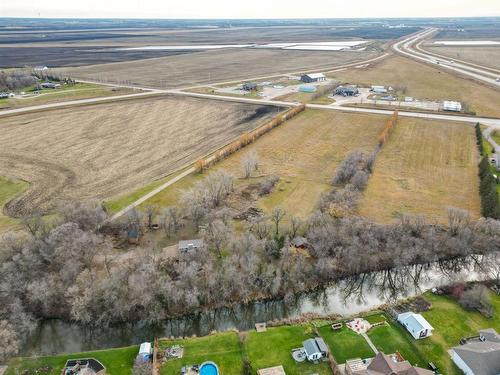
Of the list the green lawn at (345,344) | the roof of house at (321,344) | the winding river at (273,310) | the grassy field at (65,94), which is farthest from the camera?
the grassy field at (65,94)

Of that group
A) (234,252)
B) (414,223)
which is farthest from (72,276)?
(414,223)

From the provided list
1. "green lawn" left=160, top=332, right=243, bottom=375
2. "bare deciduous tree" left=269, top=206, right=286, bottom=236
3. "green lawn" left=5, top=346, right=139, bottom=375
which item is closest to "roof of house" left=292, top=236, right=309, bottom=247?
"bare deciduous tree" left=269, top=206, right=286, bottom=236

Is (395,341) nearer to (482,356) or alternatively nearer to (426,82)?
(482,356)

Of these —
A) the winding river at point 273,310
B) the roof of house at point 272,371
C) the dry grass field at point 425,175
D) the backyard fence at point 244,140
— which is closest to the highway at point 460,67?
the dry grass field at point 425,175

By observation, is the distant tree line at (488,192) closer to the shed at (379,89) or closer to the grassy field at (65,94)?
the shed at (379,89)

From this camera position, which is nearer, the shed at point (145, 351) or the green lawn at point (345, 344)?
the shed at point (145, 351)

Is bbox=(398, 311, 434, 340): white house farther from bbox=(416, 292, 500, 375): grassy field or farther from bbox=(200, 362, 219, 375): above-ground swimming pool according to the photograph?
bbox=(200, 362, 219, 375): above-ground swimming pool
